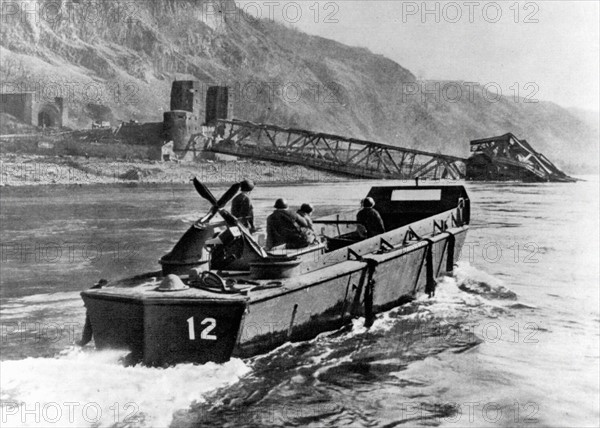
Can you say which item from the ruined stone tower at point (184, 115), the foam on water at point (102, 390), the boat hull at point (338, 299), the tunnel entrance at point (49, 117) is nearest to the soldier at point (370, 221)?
the boat hull at point (338, 299)

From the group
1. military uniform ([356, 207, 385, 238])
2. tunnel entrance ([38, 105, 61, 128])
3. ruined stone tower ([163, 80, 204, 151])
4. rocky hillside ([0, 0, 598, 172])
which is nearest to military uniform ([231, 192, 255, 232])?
military uniform ([356, 207, 385, 238])

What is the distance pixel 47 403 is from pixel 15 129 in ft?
158

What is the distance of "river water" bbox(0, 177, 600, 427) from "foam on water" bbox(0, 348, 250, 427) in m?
0.01

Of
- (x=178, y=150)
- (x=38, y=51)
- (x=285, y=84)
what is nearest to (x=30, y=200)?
(x=178, y=150)

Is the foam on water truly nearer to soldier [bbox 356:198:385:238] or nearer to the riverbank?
soldier [bbox 356:198:385:238]

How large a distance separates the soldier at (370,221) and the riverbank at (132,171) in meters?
26.8

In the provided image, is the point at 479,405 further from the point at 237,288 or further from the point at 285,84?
the point at 285,84

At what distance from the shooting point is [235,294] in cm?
633

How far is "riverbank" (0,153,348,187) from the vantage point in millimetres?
35281

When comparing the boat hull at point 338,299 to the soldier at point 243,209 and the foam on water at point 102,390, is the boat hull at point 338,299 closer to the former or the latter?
the foam on water at point 102,390

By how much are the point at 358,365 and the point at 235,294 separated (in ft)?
6.13

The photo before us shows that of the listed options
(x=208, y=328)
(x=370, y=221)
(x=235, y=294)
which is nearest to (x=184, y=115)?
(x=370, y=221)

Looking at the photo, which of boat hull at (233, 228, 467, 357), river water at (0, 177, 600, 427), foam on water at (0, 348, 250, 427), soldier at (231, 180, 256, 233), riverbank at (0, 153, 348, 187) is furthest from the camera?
riverbank at (0, 153, 348, 187)

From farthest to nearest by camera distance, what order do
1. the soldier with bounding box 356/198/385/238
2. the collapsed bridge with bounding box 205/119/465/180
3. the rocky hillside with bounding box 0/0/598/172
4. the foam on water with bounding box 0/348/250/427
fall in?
the rocky hillside with bounding box 0/0/598/172 → the collapsed bridge with bounding box 205/119/465/180 → the soldier with bounding box 356/198/385/238 → the foam on water with bounding box 0/348/250/427
